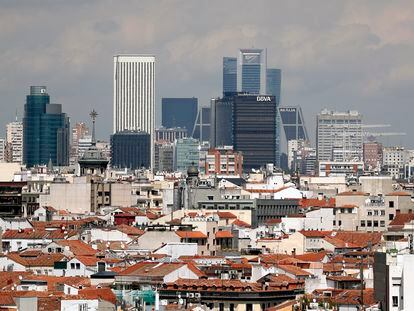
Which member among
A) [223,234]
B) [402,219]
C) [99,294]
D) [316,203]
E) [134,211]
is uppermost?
[402,219]

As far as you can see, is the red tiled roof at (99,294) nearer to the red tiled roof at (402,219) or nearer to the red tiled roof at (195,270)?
the red tiled roof at (195,270)

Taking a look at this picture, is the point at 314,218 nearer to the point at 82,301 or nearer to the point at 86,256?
the point at 86,256

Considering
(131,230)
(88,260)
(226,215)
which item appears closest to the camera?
(88,260)

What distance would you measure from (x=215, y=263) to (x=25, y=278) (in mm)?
14328

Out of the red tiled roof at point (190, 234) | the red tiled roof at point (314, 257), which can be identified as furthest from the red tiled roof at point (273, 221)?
the red tiled roof at point (314, 257)

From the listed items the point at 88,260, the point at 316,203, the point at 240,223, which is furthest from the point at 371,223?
the point at 88,260

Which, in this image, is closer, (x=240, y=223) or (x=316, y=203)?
(x=240, y=223)

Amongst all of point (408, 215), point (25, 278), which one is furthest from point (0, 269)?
point (408, 215)

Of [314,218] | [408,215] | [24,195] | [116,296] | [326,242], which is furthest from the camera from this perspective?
[24,195]

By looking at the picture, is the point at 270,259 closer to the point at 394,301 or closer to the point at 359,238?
the point at 359,238

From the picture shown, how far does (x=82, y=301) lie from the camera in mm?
71812

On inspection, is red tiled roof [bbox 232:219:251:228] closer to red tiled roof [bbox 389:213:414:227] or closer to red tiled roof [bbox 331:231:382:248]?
red tiled roof [bbox 389:213:414:227]

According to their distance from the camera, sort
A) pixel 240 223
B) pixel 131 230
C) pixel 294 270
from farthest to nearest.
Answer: pixel 240 223 → pixel 131 230 → pixel 294 270

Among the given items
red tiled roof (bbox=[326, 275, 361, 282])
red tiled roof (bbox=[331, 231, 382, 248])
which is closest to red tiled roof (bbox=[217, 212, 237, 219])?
red tiled roof (bbox=[331, 231, 382, 248])
